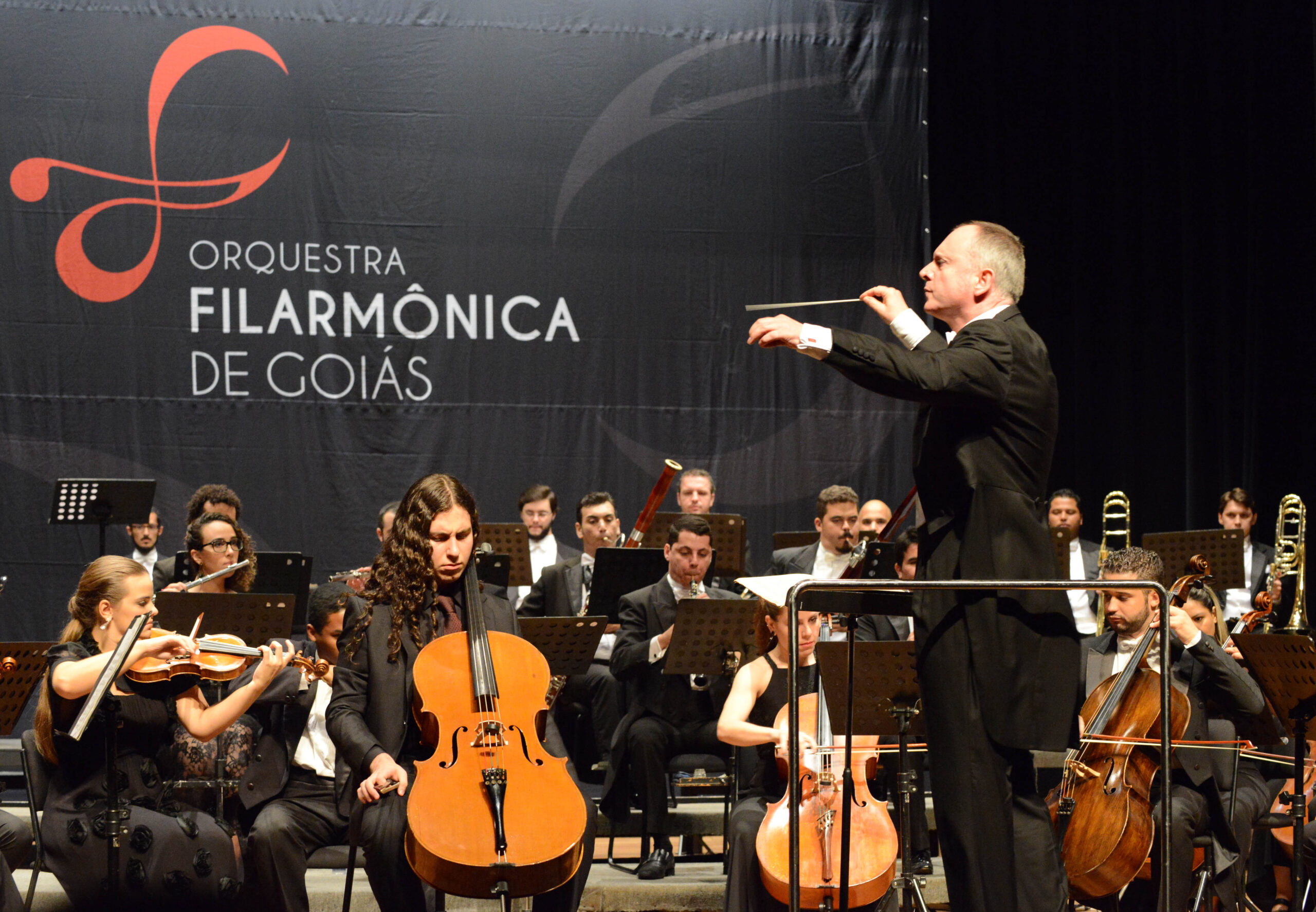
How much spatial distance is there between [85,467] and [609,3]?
155 inches

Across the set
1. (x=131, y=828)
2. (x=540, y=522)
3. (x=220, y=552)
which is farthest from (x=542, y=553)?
(x=131, y=828)

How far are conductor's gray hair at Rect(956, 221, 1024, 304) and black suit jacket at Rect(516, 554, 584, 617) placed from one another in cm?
402

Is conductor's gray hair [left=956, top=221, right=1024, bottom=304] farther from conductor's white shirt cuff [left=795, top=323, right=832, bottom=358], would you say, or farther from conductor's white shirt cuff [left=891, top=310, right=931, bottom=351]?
conductor's white shirt cuff [left=795, top=323, right=832, bottom=358]

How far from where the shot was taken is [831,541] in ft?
22.1

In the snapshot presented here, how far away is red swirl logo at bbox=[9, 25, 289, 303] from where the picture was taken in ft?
25.1

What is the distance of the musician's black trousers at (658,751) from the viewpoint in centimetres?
527

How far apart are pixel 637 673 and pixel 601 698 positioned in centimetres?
40

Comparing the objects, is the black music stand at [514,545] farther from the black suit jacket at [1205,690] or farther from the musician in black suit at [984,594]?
the musician in black suit at [984,594]

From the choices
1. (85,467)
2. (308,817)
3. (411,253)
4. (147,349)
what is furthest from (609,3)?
(308,817)

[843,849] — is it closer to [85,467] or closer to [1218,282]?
[85,467]

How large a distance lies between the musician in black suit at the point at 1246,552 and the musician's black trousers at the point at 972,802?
564cm

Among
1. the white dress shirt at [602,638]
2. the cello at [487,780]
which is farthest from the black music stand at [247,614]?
the white dress shirt at [602,638]

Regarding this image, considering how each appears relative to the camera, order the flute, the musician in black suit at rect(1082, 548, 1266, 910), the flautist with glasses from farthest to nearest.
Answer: the flautist with glasses < the flute < the musician in black suit at rect(1082, 548, 1266, 910)

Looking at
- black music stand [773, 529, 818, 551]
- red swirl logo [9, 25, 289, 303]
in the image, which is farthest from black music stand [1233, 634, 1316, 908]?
red swirl logo [9, 25, 289, 303]
